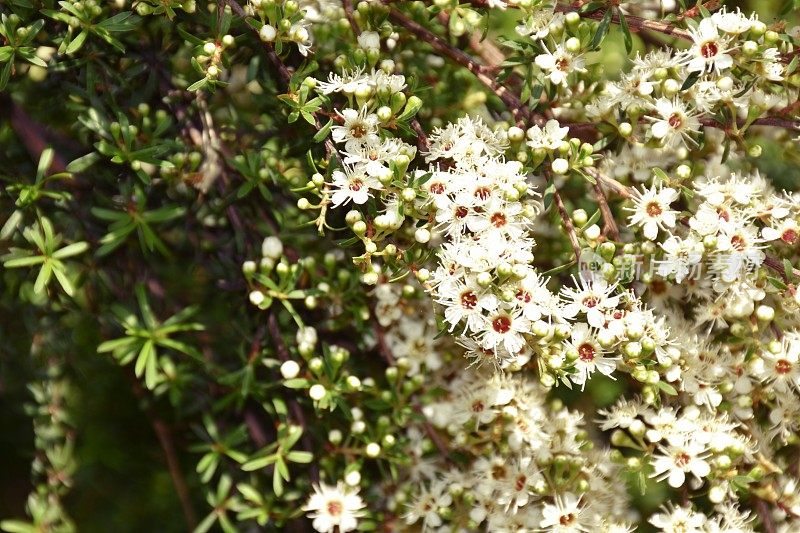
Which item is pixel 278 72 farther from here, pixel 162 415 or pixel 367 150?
pixel 162 415

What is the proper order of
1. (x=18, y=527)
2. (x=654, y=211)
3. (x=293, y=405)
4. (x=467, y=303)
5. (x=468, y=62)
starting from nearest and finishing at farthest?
(x=467, y=303) → (x=654, y=211) → (x=468, y=62) → (x=293, y=405) → (x=18, y=527)

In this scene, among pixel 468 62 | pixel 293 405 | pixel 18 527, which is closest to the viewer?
pixel 468 62

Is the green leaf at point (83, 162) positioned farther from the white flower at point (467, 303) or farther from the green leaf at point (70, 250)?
the white flower at point (467, 303)

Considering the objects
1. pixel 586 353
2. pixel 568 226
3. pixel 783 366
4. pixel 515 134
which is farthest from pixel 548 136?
pixel 783 366

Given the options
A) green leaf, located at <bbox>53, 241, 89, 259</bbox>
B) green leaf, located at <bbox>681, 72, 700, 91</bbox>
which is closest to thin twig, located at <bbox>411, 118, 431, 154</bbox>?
green leaf, located at <bbox>681, 72, 700, 91</bbox>

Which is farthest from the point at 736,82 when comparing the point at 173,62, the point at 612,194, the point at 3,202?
the point at 3,202

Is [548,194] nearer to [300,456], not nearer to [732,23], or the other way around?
[732,23]

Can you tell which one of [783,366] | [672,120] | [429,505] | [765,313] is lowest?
[429,505]
